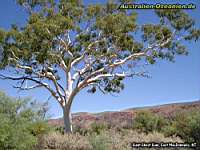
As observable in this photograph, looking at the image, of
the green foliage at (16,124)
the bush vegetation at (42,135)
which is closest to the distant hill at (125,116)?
the bush vegetation at (42,135)

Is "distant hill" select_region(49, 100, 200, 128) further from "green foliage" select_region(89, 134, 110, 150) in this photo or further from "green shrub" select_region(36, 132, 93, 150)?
"green foliage" select_region(89, 134, 110, 150)

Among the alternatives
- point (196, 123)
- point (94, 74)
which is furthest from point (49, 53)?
point (196, 123)

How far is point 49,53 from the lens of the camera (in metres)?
26.8

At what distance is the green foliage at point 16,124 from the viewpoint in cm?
1400

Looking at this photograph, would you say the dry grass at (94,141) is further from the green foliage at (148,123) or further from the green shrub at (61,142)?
the green foliage at (148,123)

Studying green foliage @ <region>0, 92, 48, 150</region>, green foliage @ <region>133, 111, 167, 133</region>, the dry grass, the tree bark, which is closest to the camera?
green foliage @ <region>0, 92, 48, 150</region>

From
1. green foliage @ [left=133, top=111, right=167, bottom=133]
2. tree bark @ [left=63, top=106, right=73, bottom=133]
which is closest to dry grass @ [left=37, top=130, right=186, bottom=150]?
green foliage @ [left=133, top=111, right=167, bottom=133]

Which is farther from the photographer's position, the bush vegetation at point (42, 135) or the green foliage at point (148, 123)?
the green foliage at point (148, 123)

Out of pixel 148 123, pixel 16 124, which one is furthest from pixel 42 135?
pixel 148 123

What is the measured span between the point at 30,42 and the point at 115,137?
11410 mm

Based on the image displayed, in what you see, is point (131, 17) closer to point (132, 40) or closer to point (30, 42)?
point (132, 40)

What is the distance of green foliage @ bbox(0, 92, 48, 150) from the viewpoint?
14.0 m

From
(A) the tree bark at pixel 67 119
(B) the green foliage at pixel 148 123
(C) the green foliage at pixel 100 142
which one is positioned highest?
(A) the tree bark at pixel 67 119

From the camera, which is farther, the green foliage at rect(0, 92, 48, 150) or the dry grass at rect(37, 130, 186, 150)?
the dry grass at rect(37, 130, 186, 150)
